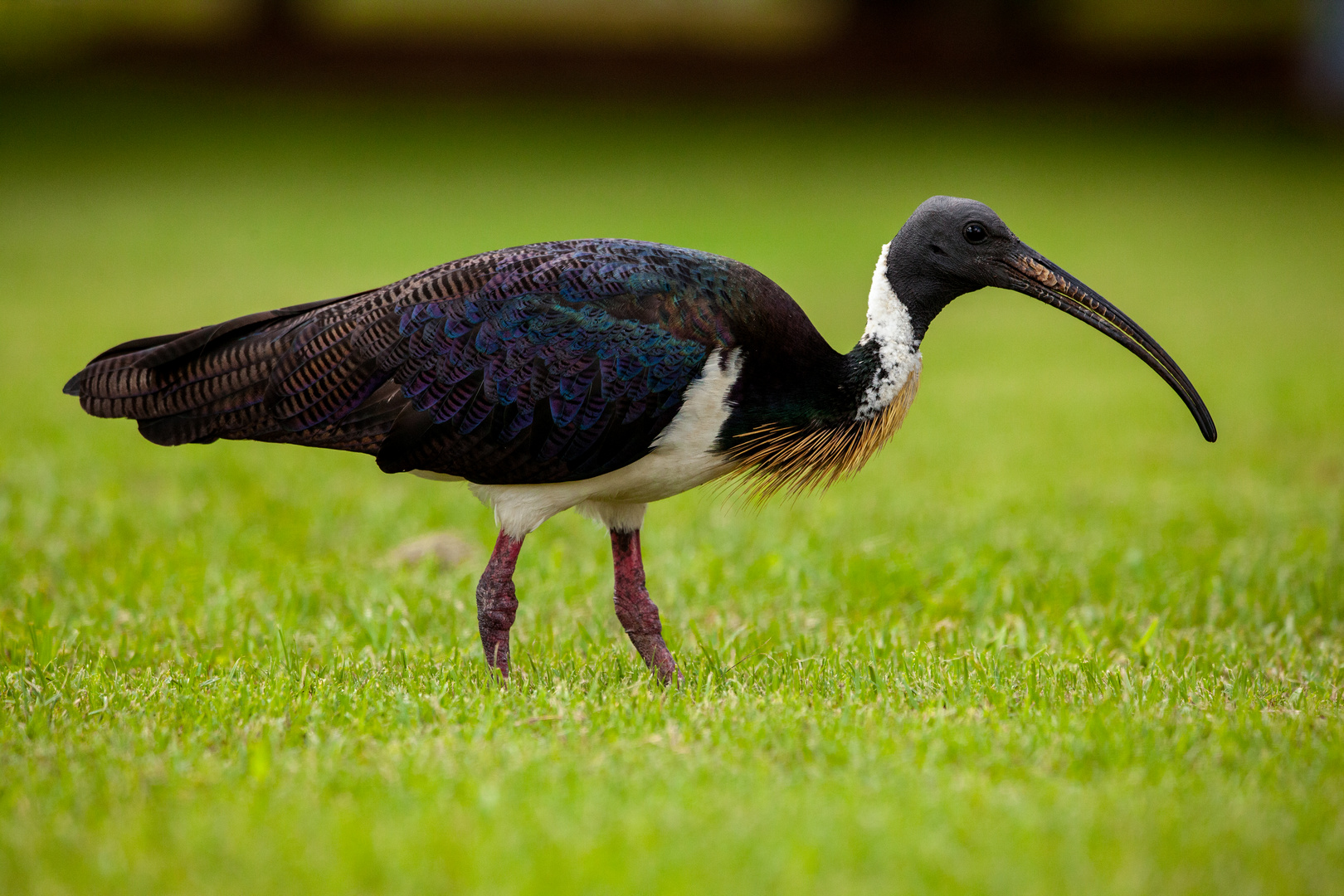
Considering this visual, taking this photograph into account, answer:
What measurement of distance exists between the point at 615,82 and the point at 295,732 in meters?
23.6

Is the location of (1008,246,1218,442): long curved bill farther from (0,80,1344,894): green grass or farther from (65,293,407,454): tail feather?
(65,293,407,454): tail feather

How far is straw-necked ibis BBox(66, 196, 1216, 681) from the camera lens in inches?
164

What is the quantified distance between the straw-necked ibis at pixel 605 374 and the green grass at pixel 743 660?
2.24 ft

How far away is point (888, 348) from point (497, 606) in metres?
1.55

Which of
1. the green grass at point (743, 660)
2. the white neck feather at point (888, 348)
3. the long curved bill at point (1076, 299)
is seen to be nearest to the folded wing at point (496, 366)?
the white neck feather at point (888, 348)

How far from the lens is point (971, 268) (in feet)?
14.3

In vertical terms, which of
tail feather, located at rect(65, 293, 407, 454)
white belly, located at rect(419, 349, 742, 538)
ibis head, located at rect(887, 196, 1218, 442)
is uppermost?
ibis head, located at rect(887, 196, 1218, 442)

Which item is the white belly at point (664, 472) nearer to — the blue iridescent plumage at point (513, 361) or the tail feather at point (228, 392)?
the blue iridescent plumage at point (513, 361)

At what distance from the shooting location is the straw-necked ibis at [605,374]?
4172 millimetres

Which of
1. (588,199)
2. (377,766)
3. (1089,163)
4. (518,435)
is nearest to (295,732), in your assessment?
(377,766)

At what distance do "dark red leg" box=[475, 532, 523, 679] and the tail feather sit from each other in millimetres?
575

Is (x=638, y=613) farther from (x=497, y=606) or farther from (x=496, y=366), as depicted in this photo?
(x=496, y=366)

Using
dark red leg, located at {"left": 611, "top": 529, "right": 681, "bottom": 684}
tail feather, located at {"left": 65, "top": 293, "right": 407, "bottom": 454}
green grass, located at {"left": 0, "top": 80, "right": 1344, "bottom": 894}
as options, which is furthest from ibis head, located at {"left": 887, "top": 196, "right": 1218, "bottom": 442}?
tail feather, located at {"left": 65, "top": 293, "right": 407, "bottom": 454}

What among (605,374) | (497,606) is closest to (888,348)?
(605,374)
